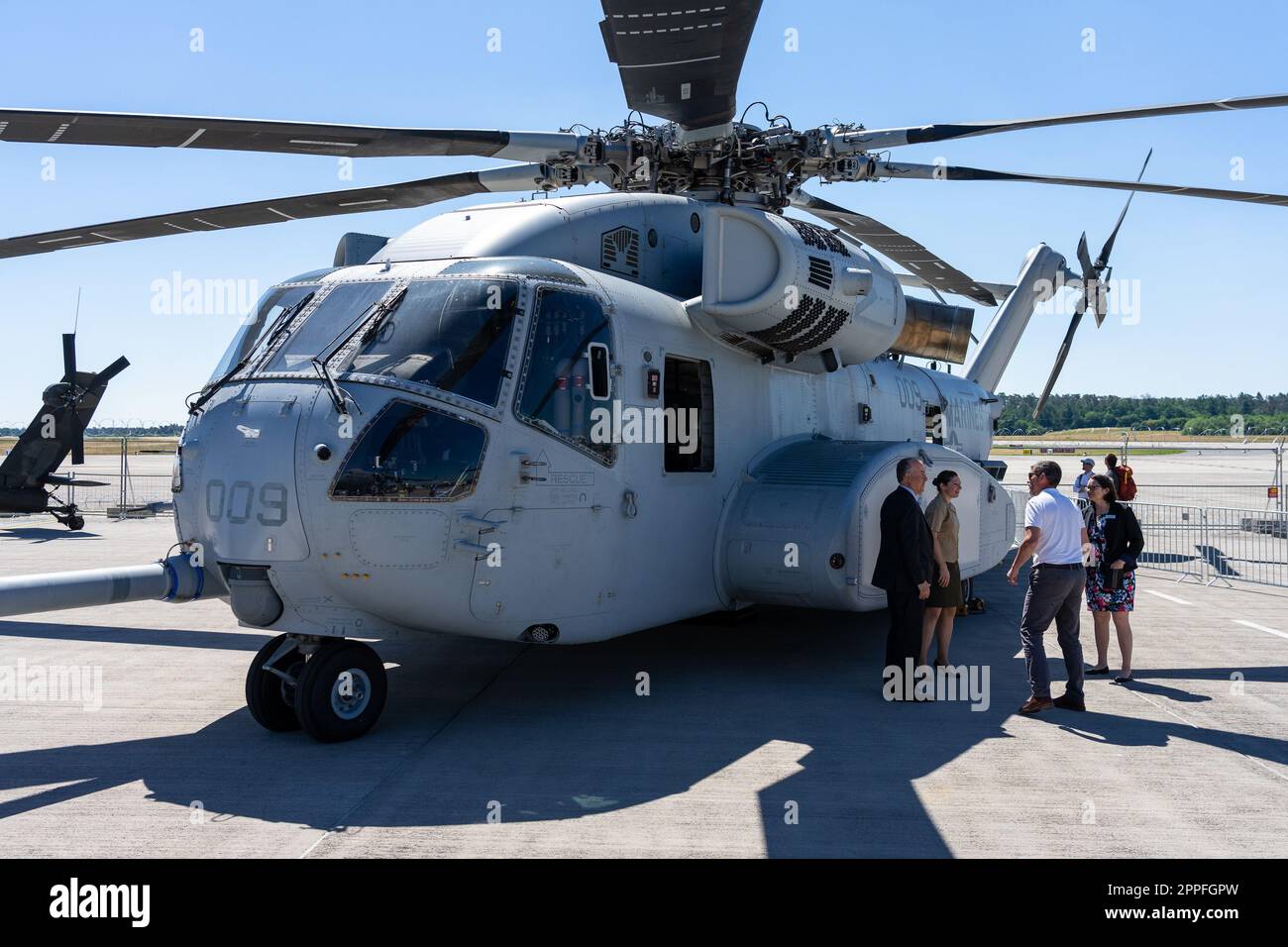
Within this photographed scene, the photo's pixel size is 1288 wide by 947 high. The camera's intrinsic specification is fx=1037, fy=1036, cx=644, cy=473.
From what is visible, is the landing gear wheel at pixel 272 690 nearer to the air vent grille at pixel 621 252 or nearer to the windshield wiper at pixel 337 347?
the windshield wiper at pixel 337 347

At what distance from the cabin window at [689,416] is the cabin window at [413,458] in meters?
1.82

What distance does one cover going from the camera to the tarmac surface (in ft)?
15.8

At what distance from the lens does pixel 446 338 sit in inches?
250

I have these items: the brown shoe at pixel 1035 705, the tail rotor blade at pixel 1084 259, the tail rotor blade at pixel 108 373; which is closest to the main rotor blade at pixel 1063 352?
the tail rotor blade at pixel 1084 259

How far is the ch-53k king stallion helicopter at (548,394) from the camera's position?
19.4ft

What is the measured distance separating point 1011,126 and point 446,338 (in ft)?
14.3

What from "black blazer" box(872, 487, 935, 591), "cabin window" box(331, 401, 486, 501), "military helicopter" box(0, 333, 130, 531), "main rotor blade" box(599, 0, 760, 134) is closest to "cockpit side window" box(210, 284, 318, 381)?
"cabin window" box(331, 401, 486, 501)

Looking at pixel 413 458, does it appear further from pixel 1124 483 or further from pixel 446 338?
pixel 1124 483

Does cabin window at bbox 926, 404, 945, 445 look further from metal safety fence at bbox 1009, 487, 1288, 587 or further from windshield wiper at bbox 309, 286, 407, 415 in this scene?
windshield wiper at bbox 309, 286, 407, 415

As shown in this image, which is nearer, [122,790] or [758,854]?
[758,854]
